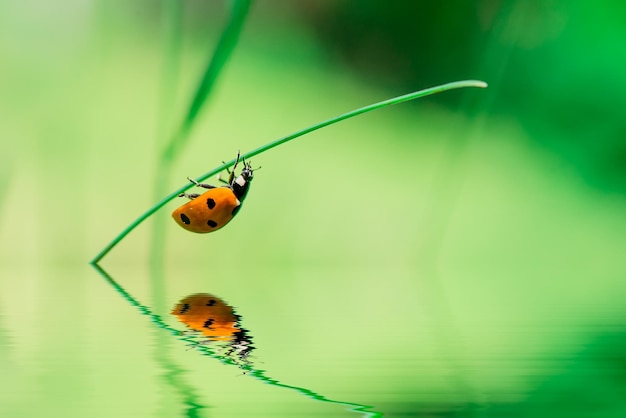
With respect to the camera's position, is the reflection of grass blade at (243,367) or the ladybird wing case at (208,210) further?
the ladybird wing case at (208,210)

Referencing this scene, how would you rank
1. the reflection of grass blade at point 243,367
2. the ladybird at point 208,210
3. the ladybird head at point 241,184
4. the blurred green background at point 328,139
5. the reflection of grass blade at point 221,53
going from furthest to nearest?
1. the blurred green background at point 328,139
2. the reflection of grass blade at point 221,53
3. the ladybird head at point 241,184
4. the ladybird at point 208,210
5. the reflection of grass blade at point 243,367

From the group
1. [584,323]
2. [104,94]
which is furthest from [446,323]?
[104,94]

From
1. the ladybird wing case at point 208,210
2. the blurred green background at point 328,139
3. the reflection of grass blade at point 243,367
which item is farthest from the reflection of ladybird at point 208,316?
the blurred green background at point 328,139

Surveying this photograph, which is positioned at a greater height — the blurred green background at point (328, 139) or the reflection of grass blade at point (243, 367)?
the blurred green background at point (328, 139)

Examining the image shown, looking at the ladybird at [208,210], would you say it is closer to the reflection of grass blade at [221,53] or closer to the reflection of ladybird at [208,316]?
the reflection of ladybird at [208,316]

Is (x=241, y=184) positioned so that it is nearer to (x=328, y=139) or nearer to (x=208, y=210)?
(x=208, y=210)


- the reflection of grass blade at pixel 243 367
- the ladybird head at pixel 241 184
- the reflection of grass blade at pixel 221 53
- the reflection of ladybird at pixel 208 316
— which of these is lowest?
the reflection of grass blade at pixel 243 367
